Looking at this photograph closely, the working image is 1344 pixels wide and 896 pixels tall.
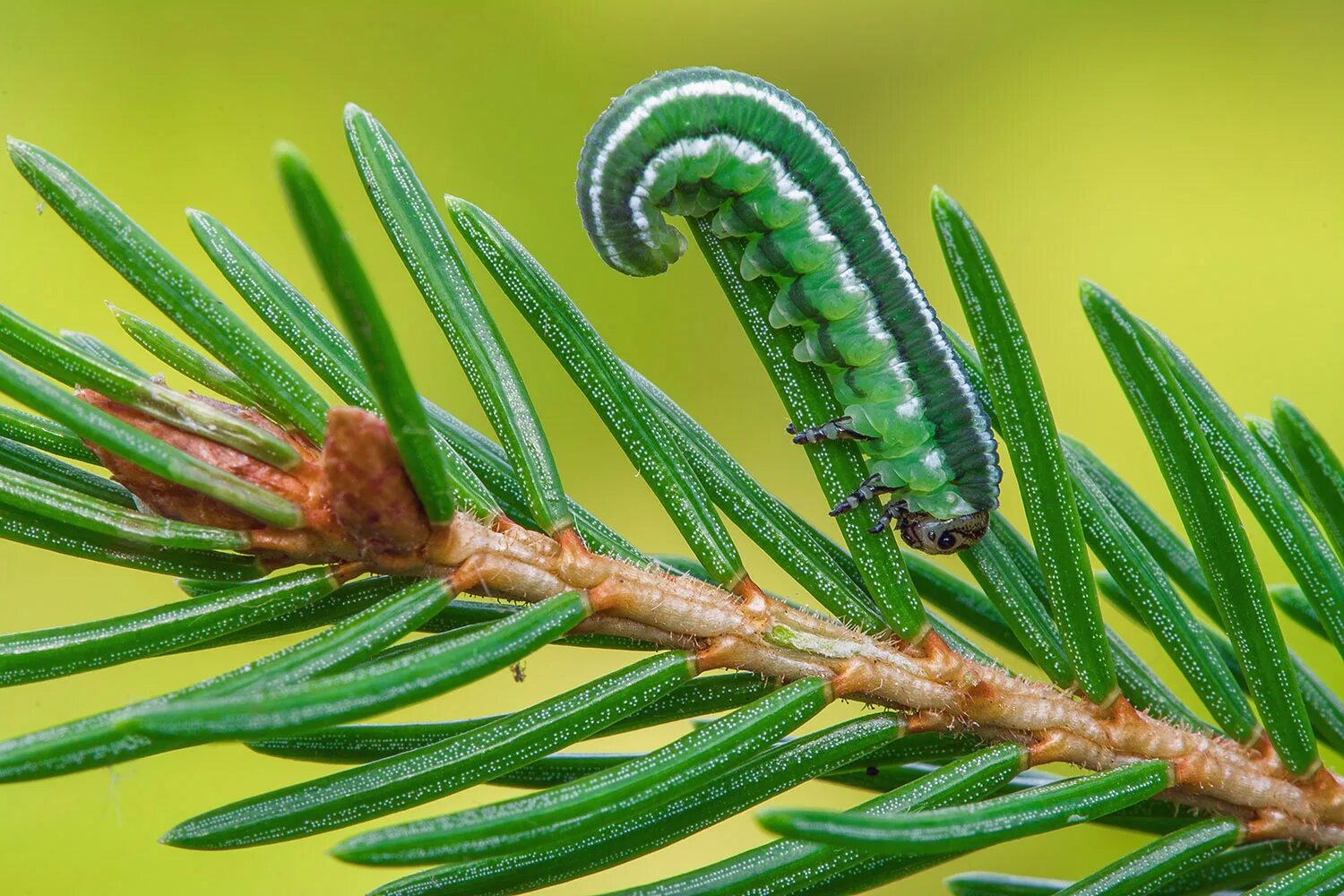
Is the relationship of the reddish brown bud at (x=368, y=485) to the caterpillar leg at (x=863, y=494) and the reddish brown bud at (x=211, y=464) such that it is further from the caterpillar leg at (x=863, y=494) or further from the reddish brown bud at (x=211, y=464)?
the caterpillar leg at (x=863, y=494)

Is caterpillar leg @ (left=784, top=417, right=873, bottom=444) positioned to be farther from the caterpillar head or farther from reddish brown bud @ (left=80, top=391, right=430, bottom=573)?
reddish brown bud @ (left=80, top=391, right=430, bottom=573)

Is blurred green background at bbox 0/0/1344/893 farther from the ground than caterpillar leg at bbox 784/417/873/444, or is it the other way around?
blurred green background at bbox 0/0/1344/893

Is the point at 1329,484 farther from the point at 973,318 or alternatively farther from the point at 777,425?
the point at 777,425

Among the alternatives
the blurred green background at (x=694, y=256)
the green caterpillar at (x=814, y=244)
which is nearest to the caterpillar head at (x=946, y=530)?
the green caterpillar at (x=814, y=244)

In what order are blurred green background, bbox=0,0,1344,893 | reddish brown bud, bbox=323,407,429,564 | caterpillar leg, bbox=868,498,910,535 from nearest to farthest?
reddish brown bud, bbox=323,407,429,564
caterpillar leg, bbox=868,498,910,535
blurred green background, bbox=0,0,1344,893

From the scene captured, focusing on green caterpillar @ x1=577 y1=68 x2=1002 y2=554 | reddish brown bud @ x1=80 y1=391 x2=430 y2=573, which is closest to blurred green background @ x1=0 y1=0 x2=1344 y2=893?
green caterpillar @ x1=577 y1=68 x2=1002 y2=554

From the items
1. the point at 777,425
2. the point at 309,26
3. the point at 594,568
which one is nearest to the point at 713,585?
the point at 594,568
